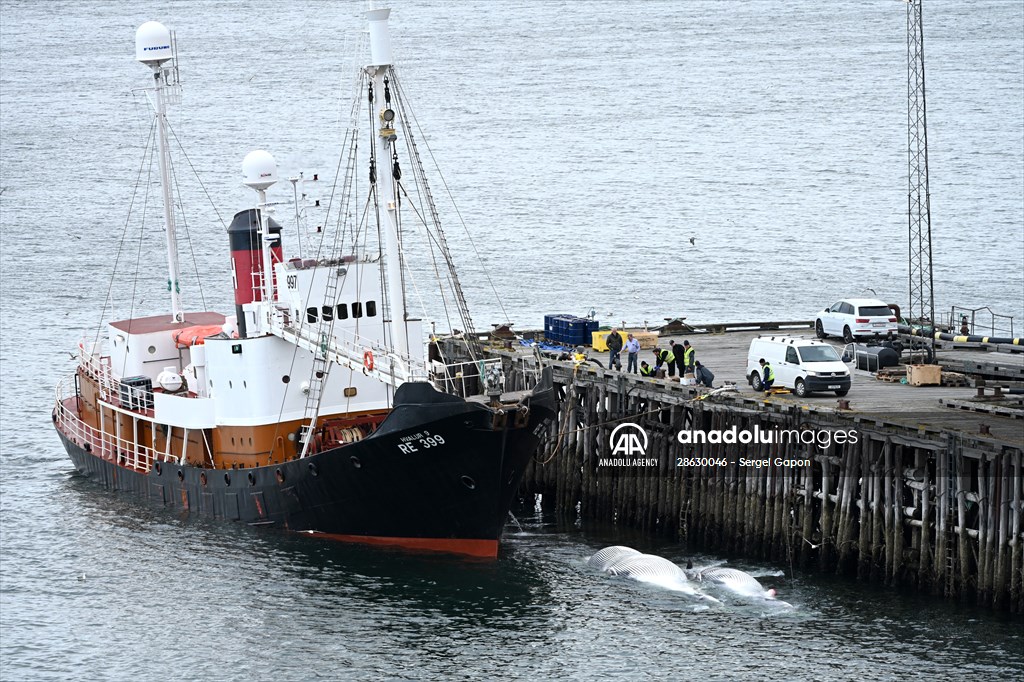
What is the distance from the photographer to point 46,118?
16000 centimetres

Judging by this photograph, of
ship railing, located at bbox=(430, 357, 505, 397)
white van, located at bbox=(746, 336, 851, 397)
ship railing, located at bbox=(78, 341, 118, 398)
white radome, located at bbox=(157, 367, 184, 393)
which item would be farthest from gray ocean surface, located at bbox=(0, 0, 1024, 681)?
white van, located at bbox=(746, 336, 851, 397)

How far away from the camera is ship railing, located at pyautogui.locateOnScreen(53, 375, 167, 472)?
5272 cm

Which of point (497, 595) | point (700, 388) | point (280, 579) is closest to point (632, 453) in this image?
point (700, 388)

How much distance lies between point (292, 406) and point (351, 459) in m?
4.93

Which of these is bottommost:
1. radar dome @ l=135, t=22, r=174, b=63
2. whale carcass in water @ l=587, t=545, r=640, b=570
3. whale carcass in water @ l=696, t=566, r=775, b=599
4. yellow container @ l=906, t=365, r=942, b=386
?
whale carcass in water @ l=696, t=566, r=775, b=599

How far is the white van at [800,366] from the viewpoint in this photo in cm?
4609

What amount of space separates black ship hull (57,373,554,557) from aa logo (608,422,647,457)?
4.86 metres

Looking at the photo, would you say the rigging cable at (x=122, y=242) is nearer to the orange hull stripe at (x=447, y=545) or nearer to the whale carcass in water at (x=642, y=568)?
the orange hull stripe at (x=447, y=545)

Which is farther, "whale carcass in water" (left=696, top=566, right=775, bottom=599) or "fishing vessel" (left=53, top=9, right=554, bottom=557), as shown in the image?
"fishing vessel" (left=53, top=9, right=554, bottom=557)

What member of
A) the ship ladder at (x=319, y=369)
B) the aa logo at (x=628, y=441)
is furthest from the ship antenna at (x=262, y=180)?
the aa logo at (x=628, y=441)

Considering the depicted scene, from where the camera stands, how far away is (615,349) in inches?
2023

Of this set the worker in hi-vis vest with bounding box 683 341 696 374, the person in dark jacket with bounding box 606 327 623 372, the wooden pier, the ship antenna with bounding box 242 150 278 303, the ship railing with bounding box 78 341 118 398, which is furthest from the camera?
the ship railing with bounding box 78 341 118 398

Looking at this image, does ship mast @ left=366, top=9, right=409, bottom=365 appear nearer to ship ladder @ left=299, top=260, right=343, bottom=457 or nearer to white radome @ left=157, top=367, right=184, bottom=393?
ship ladder @ left=299, top=260, right=343, bottom=457

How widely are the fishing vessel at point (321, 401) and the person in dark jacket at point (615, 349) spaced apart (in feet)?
16.6
